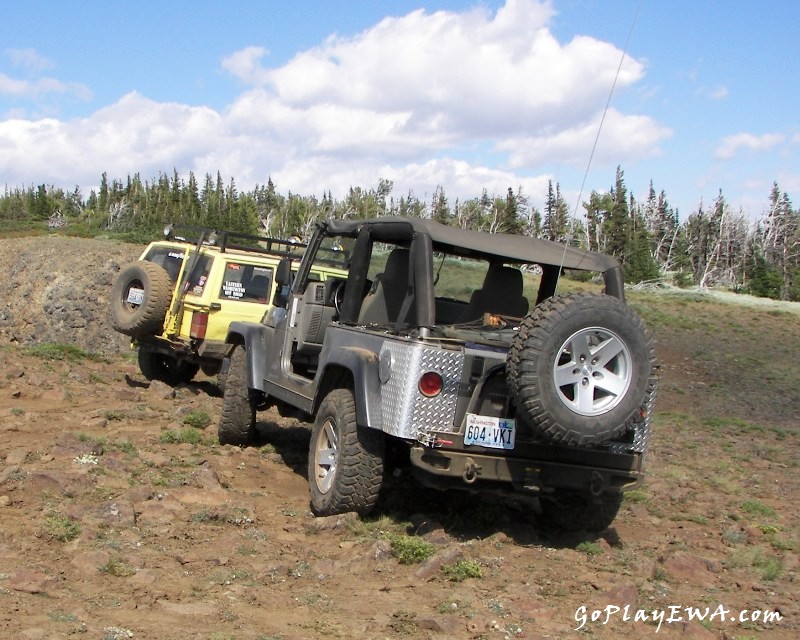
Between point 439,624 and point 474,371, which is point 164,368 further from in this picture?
point 439,624

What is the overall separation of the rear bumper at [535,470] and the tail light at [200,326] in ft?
21.0

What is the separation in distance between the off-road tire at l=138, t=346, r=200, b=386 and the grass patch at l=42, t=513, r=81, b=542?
7596 millimetres

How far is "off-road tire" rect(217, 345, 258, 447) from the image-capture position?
8.59 metres

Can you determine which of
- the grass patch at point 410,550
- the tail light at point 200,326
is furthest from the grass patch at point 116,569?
the tail light at point 200,326

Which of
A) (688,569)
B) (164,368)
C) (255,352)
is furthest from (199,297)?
(688,569)

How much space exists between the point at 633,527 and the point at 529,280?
2058mm

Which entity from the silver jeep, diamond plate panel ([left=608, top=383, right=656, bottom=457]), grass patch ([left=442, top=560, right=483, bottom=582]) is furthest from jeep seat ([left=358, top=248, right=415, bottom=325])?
grass patch ([left=442, top=560, right=483, bottom=582])

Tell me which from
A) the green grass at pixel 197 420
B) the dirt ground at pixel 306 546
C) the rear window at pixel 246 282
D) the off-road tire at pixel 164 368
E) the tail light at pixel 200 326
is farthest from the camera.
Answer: the off-road tire at pixel 164 368

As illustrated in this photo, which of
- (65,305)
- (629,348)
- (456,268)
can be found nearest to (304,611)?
(629,348)

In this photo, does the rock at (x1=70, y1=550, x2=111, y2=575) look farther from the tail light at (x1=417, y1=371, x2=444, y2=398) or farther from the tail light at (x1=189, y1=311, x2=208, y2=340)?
the tail light at (x1=189, y1=311, x2=208, y2=340)

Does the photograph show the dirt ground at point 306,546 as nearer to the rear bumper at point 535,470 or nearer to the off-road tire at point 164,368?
the rear bumper at point 535,470

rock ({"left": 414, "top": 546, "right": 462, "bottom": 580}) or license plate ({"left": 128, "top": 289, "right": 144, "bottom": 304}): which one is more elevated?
license plate ({"left": 128, "top": 289, "right": 144, "bottom": 304})

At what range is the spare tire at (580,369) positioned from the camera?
5.31 m

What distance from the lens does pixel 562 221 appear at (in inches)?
3083
